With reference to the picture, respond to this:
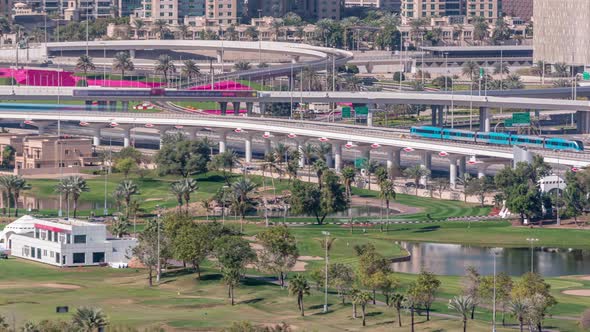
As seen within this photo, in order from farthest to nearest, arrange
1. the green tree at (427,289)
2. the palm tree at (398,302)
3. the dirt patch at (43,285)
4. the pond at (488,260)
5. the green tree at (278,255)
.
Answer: the pond at (488,260) → the green tree at (278,255) → the dirt patch at (43,285) → the green tree at (427,289) → the palm tree at (398,302)

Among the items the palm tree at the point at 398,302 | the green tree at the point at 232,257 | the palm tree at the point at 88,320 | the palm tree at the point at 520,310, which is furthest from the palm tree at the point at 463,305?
the palm tree at the point at 88,320

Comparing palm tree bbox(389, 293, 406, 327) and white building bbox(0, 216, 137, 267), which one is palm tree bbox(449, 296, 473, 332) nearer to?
palm tree bbox(389, 293, 406, 327)

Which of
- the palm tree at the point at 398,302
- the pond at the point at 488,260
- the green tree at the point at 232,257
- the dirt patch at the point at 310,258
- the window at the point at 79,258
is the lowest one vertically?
the pond at the point at 488,260

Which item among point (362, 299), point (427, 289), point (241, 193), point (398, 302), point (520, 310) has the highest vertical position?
point (241, 193)

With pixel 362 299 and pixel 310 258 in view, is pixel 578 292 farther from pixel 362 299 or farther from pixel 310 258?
pixel 310 258

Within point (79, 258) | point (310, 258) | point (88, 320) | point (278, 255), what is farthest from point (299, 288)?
point (79, 258)

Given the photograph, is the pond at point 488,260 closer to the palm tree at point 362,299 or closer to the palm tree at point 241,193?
the palm tree at point 241,193

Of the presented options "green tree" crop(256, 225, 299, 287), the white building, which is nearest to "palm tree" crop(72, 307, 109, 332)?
"green tree" crop(256, 225, 299, 287)
